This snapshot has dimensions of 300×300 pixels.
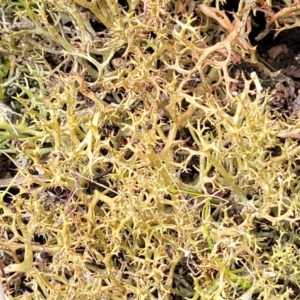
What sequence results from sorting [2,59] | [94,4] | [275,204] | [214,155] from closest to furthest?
[275,204] → [214,155] → [94,4] → [2,59]

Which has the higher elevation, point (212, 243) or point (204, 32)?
point (204, 32)

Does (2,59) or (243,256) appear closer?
(243,256)

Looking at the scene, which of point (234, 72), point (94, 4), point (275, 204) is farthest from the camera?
point (234, 72)

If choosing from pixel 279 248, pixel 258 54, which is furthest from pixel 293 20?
pixel 279 248

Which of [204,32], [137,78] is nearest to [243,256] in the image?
[137,78]

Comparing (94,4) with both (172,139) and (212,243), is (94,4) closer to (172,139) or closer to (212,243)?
(172,139)

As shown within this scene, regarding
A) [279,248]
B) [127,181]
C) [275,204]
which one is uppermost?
[127,181]
